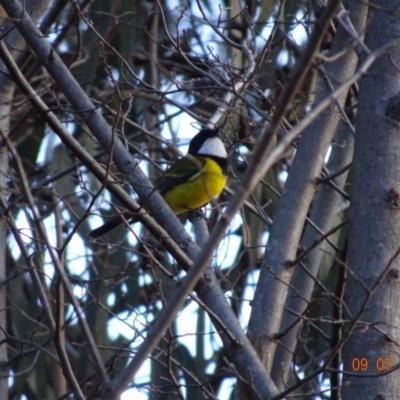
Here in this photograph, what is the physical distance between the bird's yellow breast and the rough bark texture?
1.49 meters

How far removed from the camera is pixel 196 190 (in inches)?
167

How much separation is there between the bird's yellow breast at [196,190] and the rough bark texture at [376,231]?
1488 mm

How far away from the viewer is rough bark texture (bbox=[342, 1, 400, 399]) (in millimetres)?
2451

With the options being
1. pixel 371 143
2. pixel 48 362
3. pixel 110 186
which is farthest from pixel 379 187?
pixel 48 362

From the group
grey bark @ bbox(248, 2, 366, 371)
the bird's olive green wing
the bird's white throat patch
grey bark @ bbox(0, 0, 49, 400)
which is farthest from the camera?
the bird's white throat patch

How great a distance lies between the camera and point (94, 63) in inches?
177

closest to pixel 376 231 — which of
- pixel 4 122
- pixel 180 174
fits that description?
pixel 180 174

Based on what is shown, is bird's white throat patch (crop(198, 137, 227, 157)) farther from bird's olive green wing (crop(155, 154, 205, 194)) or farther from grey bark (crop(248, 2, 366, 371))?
grey bark (crop(248, 2, 366, 371))

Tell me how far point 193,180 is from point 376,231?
1.84m

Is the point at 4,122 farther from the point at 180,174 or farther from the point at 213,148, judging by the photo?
the point at 213,148
